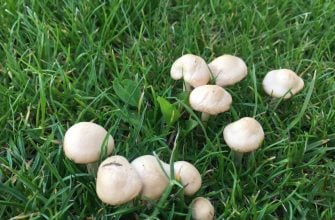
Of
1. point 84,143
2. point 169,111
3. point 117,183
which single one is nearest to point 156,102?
point 169,111

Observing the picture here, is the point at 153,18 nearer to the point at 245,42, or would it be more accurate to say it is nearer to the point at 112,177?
the point at 245,42

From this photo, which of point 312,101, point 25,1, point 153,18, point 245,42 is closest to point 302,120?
point 312,101

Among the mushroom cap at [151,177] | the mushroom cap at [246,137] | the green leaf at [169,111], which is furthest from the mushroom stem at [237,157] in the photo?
the mushroom cap at [151,177]

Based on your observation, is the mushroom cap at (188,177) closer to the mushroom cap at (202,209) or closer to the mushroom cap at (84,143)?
the mushroom cap at (202,209)

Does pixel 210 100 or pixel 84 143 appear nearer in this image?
pixel 84 143

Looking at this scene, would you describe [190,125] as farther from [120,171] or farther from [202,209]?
[120,171]

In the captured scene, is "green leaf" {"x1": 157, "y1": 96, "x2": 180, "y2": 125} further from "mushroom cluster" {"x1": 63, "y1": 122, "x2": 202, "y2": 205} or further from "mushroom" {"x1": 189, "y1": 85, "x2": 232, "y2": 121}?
"mushroom cluster" {"x1": 63, "y1": 122, "x2": 202, "y2": 205}
